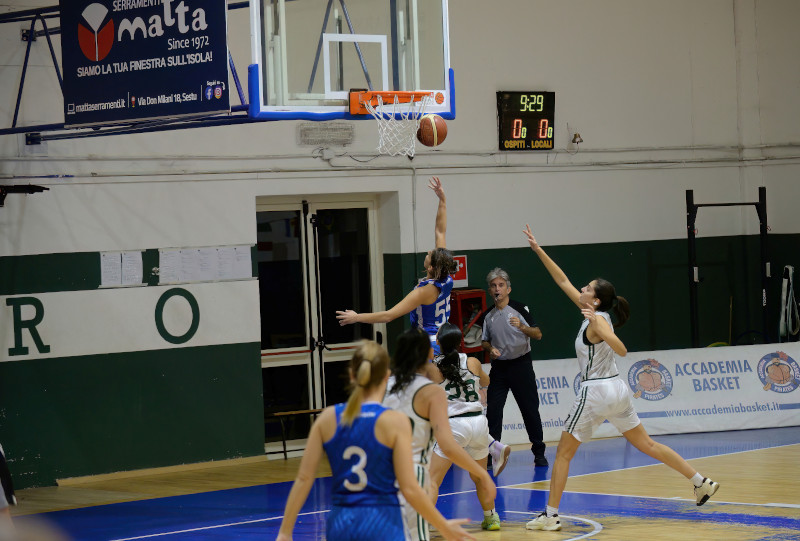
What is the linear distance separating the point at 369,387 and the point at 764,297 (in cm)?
1096

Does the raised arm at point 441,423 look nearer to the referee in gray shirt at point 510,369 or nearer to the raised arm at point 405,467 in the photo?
the raised arm at point 405,467

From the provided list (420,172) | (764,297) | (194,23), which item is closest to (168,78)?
(194,23)

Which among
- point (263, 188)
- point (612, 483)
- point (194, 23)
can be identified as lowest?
point (612, 483)

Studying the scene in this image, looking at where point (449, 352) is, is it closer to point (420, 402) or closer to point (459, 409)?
point (459, 409)

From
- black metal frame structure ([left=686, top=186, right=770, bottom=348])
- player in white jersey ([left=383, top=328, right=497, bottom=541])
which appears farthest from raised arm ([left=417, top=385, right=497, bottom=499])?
black metal frame structure ([left=686, top=186, right=770, bottom=348])

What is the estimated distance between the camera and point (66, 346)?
39.5 ft

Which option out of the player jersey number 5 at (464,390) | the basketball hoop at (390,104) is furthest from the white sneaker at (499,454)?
the basketball hoop at (390,104)

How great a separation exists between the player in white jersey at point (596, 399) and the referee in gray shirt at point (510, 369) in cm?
288

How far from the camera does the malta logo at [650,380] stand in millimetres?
13500

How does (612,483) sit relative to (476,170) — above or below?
below

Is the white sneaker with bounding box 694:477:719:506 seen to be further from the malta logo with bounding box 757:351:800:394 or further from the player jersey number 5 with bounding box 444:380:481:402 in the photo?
the malta logo with bounding box 757:351:800:394

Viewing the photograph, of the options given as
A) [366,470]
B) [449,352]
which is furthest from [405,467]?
[449,352]

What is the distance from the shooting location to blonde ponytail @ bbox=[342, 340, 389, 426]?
4.84 meters

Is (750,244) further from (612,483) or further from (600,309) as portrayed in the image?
(600,309)
